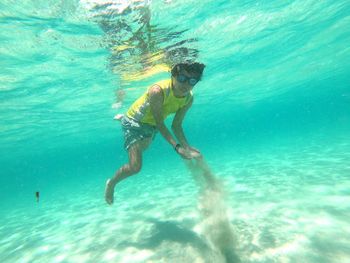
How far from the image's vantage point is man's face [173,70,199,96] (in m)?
5.88

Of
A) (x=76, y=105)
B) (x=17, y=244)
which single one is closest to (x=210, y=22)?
(x=17, y=244)

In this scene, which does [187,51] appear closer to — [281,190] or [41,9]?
[41,9]

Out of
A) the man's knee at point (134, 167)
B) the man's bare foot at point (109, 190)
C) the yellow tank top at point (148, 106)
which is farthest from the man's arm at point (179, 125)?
the man's bare foot at point (109, 190)

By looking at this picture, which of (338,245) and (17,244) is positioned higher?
(17,244)

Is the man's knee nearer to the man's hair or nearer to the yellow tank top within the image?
the yellow tank top

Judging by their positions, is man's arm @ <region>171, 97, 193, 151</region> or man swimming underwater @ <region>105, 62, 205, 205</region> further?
man's arm @ <region>171, 97, 193, 151</region>

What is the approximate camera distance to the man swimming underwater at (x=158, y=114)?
5.87 m

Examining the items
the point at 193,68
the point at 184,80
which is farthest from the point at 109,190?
the point at 193,68

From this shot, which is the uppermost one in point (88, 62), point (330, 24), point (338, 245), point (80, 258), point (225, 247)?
point (88, 62)

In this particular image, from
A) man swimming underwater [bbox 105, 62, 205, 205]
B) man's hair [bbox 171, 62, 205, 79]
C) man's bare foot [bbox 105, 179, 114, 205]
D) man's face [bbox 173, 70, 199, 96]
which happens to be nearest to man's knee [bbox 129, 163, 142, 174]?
man swimming underwater [bbox 105, 62, 205, 205]

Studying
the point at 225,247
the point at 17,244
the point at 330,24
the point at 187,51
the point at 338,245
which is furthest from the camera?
the point at 330,24

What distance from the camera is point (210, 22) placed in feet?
46.5

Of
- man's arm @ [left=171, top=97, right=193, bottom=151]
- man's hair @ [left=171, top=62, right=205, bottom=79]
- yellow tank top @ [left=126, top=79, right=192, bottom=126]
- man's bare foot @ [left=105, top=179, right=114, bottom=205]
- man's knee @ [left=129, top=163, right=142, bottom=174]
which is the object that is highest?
man's hair @ [left=171, top=62, right=205, bottom=79]

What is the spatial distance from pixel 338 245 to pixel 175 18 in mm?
11253
